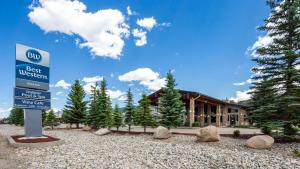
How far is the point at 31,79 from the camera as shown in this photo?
1695cm

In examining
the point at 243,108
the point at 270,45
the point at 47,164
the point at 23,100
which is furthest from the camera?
the point at 243,108

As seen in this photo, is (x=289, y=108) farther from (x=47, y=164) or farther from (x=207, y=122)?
(x=207, y=122)

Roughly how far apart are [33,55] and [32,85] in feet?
7.07

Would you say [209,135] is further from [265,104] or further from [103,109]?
[103,109]

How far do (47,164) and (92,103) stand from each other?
1967 cm

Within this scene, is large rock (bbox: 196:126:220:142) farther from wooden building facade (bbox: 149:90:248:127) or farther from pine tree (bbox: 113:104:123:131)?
wooden building facade (bbox: 149:90:248:127)

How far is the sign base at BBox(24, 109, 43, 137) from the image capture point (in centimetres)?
1666

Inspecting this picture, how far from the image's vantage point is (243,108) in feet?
136

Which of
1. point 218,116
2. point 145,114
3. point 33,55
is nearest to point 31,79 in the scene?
point 33,55

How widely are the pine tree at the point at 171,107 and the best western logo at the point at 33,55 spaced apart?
1005cm

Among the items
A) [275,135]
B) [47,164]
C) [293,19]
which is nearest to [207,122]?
[275,135]

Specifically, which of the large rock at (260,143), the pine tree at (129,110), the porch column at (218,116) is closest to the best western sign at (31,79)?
the pine tree at (129,110)

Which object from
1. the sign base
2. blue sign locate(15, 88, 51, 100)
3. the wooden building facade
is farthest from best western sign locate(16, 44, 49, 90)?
the wooden building facade

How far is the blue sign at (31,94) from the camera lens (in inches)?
634
